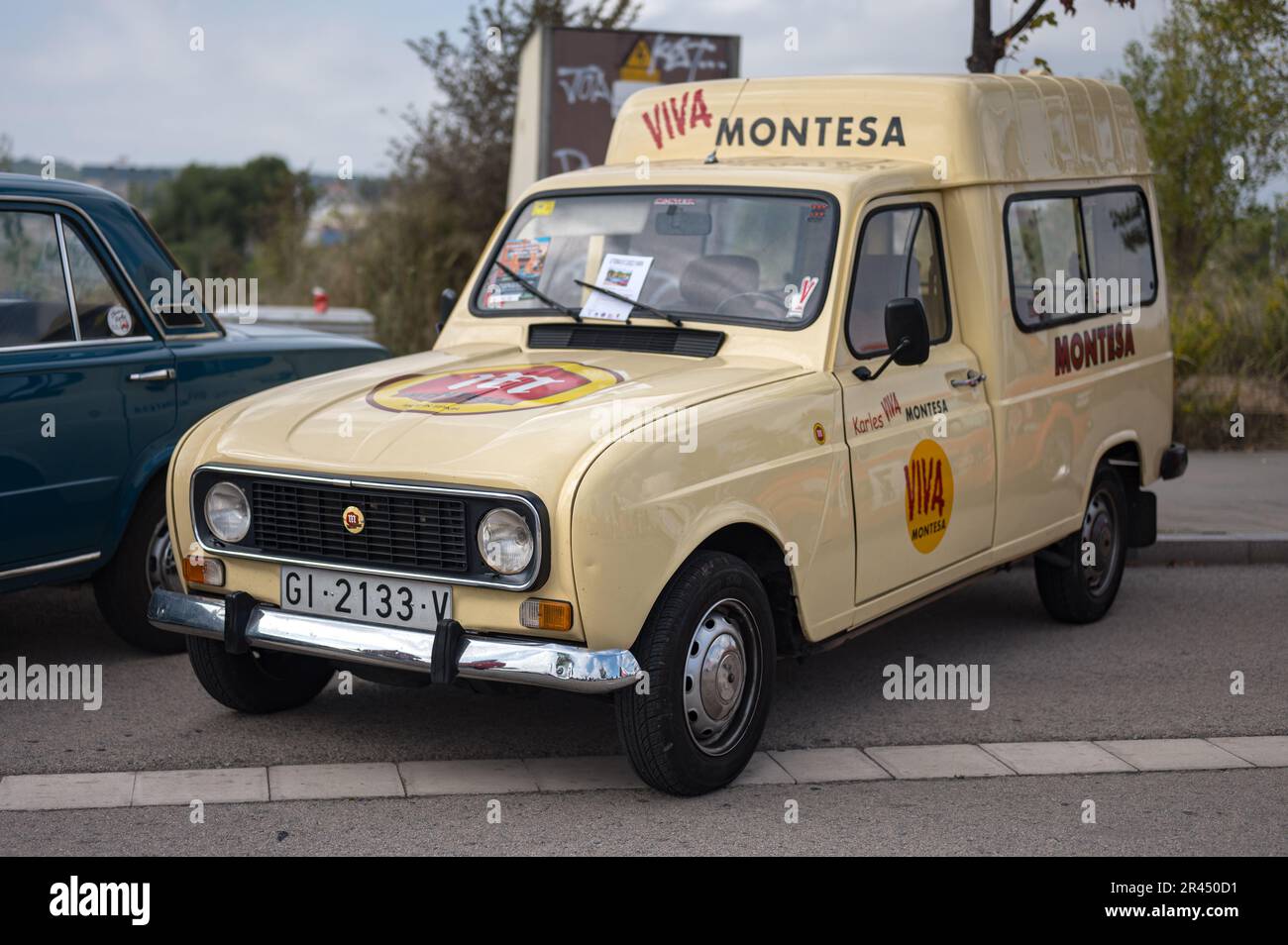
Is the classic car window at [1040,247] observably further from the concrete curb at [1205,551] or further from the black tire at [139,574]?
the black tire at [139,574]

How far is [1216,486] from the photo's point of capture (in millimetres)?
11367

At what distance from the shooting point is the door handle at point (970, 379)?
640cm

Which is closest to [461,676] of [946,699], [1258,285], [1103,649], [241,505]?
[241,505]

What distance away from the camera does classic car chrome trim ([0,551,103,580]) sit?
6.16 meters

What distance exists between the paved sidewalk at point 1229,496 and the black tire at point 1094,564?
1944mm

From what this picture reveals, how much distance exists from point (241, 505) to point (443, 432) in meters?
0.80

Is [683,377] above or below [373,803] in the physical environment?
above

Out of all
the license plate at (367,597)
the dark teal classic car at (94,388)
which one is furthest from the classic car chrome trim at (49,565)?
the license plate at (367,597)

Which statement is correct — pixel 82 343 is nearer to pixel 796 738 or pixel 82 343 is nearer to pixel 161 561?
pixel 161 561

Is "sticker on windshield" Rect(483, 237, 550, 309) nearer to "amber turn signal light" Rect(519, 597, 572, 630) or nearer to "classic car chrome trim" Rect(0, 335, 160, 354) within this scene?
"classic car chrome trim" Rect(0, 335, 160, 354)

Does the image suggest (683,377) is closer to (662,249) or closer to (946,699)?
(662,249)

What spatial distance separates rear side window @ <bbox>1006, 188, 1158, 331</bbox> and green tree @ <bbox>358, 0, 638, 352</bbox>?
32.8ft

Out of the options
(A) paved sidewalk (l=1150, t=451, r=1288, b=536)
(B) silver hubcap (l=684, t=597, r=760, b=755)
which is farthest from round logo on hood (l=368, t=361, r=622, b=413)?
(A) paved sidewalk (l=1150, t=451, r=1288, b=536)

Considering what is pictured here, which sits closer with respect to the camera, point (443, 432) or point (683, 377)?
point (443, 432)
